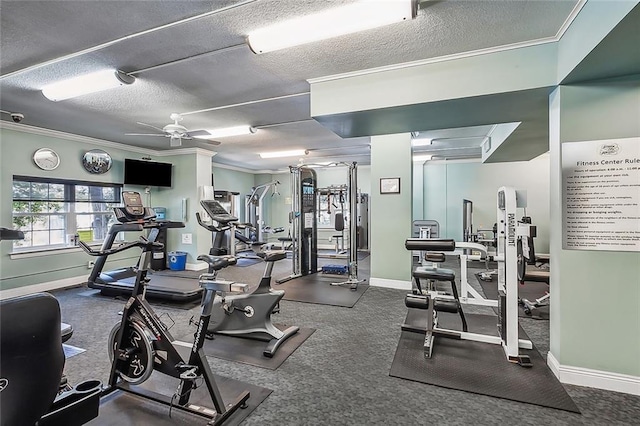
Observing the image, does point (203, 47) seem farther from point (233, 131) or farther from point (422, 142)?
point (422, 142)

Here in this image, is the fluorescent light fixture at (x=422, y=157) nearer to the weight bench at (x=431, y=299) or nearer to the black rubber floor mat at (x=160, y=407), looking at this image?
the weight bench at (x=431, y=299)

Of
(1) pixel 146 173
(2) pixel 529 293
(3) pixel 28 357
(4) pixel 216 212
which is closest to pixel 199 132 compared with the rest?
(1) pixel 146 173

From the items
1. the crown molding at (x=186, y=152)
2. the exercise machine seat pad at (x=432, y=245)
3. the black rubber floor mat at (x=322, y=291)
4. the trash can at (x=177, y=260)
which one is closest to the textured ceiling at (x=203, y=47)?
the exercise machine seat pad at (x=432, y=245)

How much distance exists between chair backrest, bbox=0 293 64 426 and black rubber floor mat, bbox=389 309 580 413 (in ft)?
7.17

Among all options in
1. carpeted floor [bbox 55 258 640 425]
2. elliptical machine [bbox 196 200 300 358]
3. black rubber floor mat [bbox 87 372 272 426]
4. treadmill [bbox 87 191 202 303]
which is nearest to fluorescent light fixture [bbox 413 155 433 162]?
carpeted floor [bbox 55 258 640 425]

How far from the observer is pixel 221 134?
15.8 feet

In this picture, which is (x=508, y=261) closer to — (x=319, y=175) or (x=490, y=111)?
(x=490, y=111)

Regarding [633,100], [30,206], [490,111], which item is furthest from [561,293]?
[30,206]

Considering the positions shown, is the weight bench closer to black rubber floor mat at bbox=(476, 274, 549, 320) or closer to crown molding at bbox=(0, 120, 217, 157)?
black rubber floor mat at bbox=(476, 274, 549, 320)

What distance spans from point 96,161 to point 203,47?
183 inches

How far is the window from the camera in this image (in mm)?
4797

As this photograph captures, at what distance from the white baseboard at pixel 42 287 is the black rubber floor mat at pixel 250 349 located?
3.55m

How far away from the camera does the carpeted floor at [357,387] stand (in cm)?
192

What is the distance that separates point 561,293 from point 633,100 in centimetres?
148
